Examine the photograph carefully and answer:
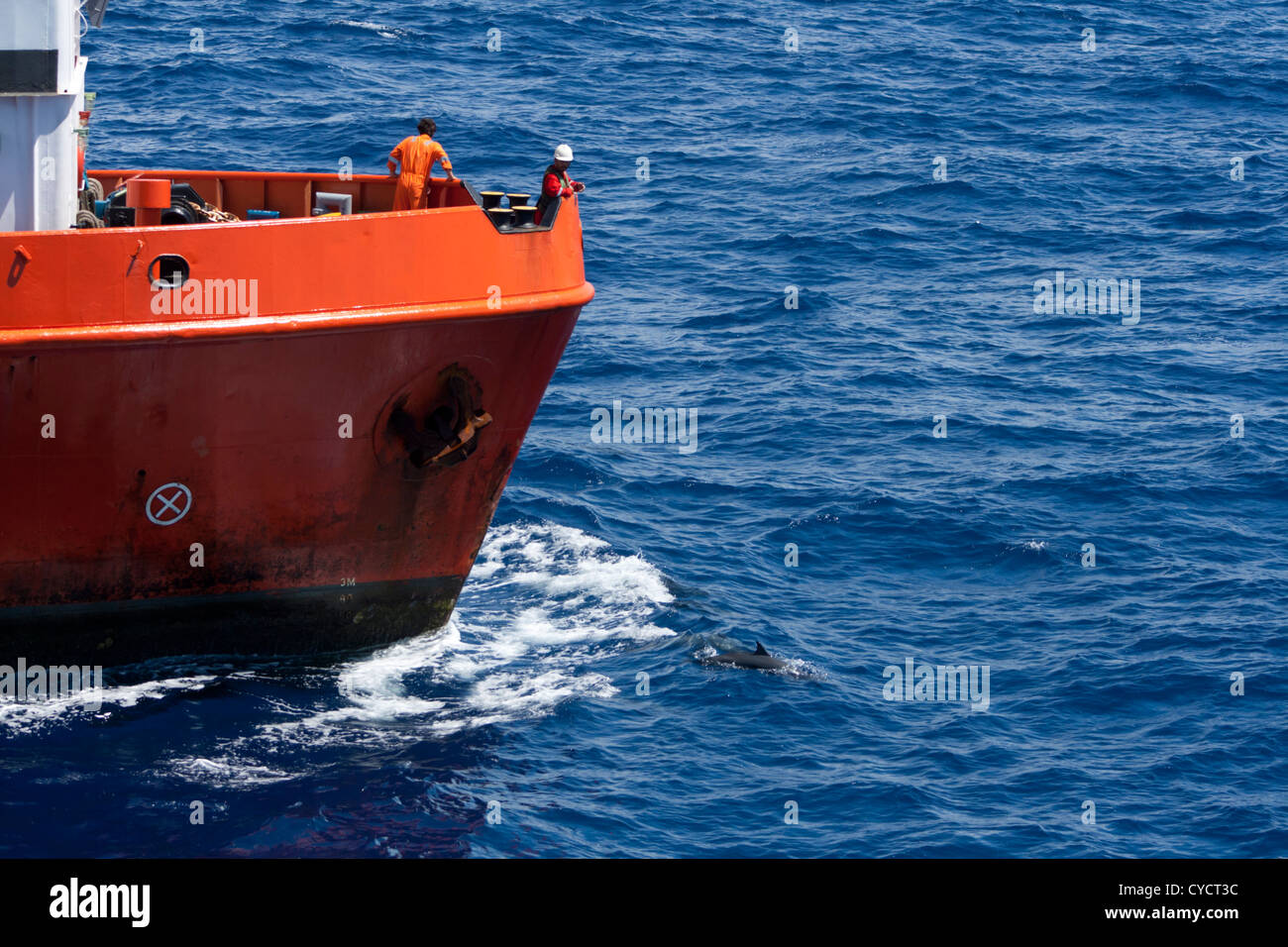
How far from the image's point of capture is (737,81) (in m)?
44.8

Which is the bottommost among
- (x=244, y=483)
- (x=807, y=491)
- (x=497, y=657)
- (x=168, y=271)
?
(x=497, y=657)

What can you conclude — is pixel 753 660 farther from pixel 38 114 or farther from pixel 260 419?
pixel 38 114

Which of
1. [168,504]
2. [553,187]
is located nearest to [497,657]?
[168,504]

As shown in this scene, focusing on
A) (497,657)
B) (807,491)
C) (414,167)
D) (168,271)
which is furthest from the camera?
(807,491)

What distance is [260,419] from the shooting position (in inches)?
645

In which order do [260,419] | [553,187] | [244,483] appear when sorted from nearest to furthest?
[260,419] → [244,483] → [553,187]

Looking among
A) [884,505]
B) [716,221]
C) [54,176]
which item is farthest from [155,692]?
[716,221]

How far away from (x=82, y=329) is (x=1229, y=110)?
3544 cm

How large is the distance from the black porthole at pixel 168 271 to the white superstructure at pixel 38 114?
6.40ft

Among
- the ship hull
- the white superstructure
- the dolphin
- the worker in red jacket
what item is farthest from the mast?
the dolphin

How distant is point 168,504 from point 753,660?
6490 mm

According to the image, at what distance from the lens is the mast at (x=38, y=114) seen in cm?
1609

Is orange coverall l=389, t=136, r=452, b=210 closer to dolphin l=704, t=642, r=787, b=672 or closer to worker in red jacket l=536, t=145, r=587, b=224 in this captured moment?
worker in red jacket l=536, t=145, r=587, b=224

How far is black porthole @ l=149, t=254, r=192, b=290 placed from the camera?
15.5 m
